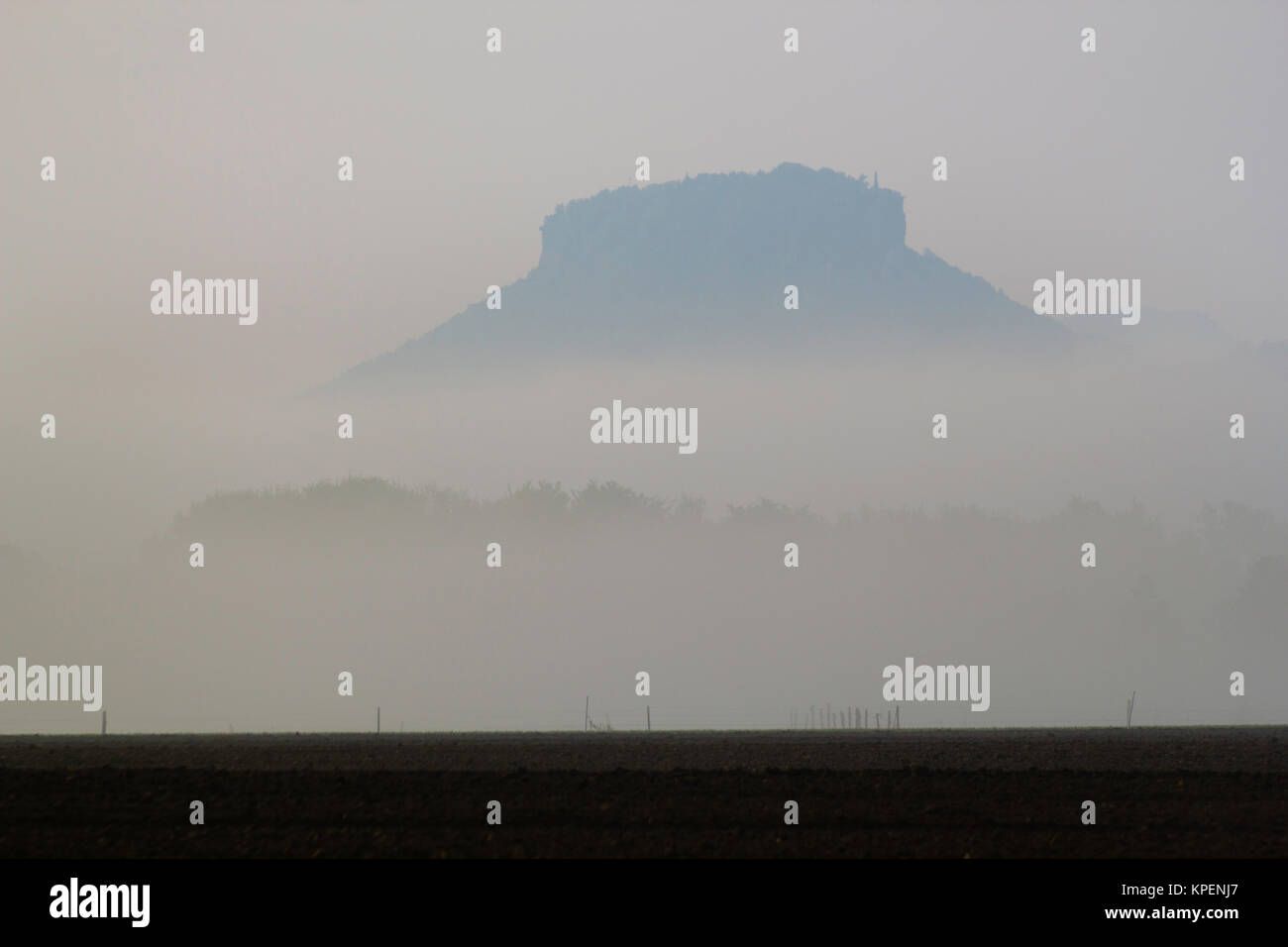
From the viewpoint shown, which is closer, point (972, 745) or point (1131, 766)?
point (1131, 766)

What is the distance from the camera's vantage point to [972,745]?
9075cm

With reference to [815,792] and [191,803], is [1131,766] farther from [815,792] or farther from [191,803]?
[191,803]
